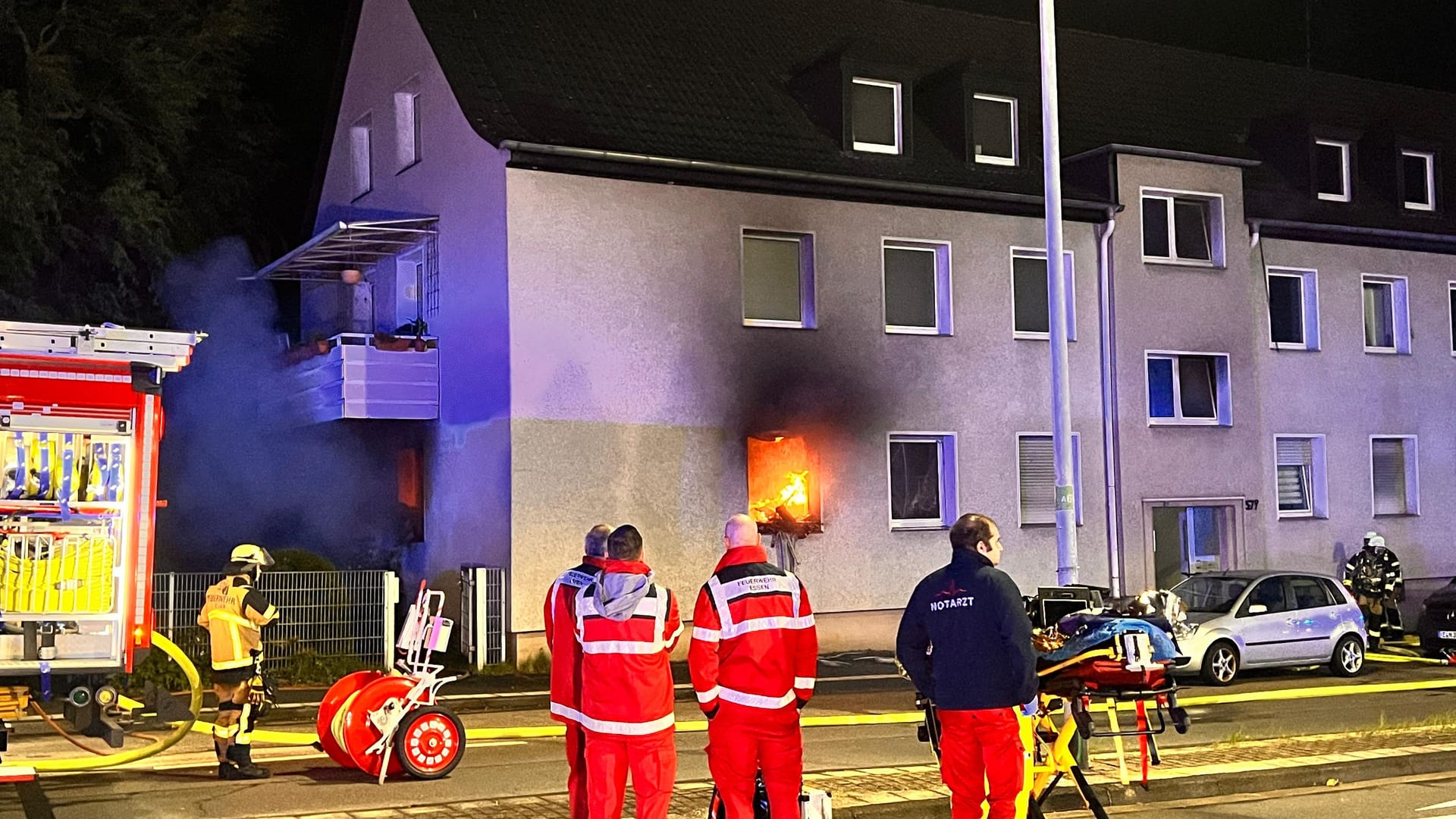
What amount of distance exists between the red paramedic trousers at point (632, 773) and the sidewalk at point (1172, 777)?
178 cm

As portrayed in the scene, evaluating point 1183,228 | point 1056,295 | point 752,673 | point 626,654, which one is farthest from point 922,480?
point 752,673

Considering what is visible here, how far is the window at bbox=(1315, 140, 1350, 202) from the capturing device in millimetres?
29844

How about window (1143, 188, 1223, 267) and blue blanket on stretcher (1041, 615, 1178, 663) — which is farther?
window (1143, 188, 1223, 267)

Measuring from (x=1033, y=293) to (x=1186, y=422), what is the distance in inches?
141

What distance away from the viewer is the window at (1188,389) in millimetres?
26094

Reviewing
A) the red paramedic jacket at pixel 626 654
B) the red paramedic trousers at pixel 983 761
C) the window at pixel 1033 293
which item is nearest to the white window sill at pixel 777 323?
the window at pixel 1033 293

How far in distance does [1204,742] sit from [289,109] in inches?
1047

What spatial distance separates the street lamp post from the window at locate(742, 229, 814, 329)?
286 inches

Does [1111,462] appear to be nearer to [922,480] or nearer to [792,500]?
[922,480]

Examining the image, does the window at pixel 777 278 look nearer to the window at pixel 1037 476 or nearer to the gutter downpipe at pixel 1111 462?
the window at pixel 1037 476

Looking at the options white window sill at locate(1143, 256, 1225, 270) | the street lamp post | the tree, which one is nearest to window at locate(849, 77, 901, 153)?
white window sill at locate(1143, 256, 1225, 270)

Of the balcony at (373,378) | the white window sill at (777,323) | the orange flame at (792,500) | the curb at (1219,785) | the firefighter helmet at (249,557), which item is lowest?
the curb at (1219,785)

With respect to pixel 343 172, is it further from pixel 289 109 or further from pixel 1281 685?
pixel 1281 685

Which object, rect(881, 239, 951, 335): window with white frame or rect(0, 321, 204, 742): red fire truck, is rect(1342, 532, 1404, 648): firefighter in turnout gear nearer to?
rect(881, 239, 951, 335): window with white frame
